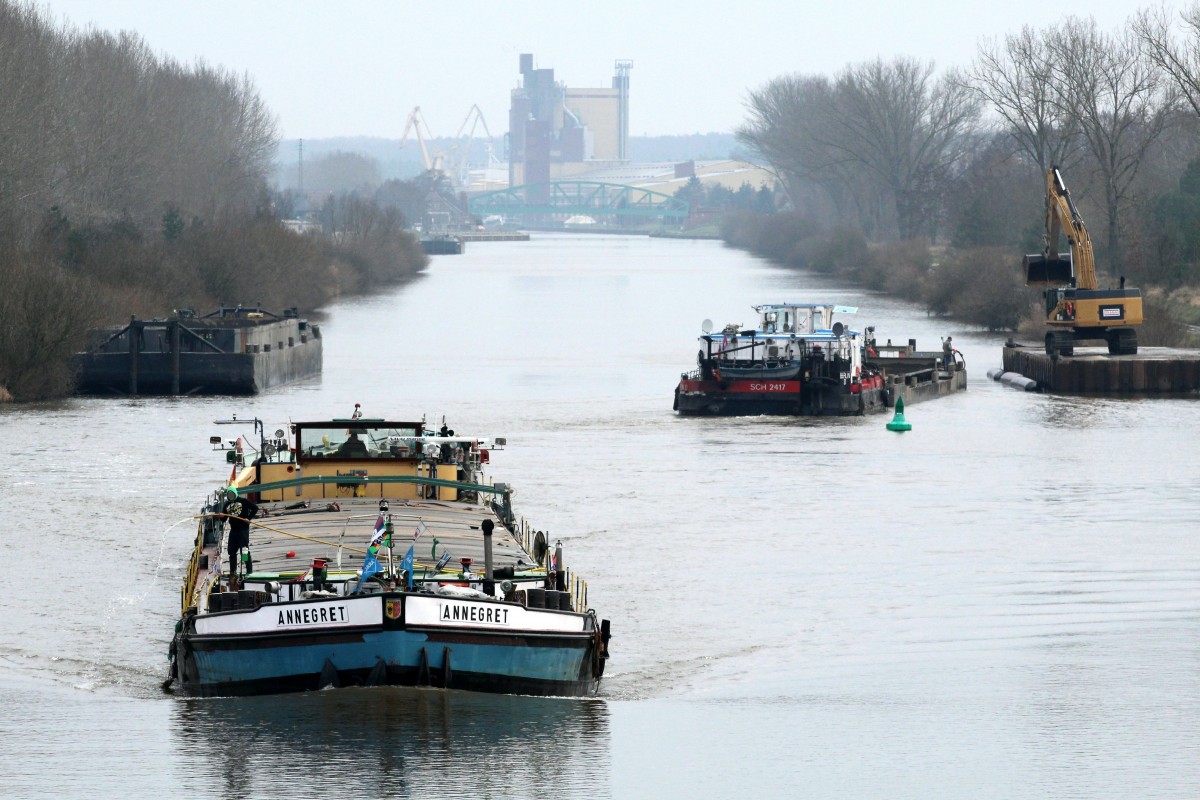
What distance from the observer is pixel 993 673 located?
2692cm

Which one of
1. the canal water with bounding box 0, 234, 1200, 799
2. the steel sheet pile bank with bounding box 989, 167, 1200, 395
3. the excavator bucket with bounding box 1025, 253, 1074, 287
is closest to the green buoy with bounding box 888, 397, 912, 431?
the canal water with bounding box 0, 234, 1200, 799

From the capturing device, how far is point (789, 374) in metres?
61.6

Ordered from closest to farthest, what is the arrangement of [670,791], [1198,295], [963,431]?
[670,791] < [963,431] < [1198,295]

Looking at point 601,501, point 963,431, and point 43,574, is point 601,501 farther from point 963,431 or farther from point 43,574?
point 963,431

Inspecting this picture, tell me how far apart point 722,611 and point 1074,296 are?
148 ft

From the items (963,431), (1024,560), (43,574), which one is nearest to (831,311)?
(963,431)

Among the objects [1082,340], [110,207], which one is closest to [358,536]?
[1082,340]

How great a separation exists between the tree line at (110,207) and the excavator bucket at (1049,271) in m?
33.8

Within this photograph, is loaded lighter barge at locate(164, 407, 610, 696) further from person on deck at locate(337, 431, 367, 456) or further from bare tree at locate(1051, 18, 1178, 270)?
bare tree at locate(1051, 18, 1178, 270)

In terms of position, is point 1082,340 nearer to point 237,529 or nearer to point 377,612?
point 237,529

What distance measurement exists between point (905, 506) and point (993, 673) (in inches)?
630

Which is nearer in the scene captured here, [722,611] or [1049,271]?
[722,611]

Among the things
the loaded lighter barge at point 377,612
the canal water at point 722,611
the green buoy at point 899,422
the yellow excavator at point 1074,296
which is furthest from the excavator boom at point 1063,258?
the loaded lighter barge at point 377,612

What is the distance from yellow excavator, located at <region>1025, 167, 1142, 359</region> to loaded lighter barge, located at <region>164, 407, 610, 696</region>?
46501 mm
